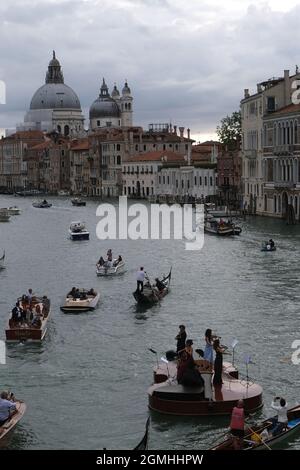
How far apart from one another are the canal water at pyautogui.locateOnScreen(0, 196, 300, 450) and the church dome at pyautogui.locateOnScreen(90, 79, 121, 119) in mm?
89489

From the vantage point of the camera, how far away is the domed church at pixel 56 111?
471 ft

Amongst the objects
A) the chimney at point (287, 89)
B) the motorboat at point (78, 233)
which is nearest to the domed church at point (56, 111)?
the chimney at point (287, 89)

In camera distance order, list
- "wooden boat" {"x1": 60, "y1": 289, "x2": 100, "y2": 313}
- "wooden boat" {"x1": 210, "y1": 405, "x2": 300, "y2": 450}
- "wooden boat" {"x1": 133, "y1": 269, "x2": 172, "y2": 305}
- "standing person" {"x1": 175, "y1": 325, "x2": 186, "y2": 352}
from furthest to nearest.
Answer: "wooden boat" {"x1": 133, "y1": 269, "x2": 172, "y2": 305}
"wooden boat" {"x1": 60, "y1": 289, "x2": 100, "y2": 313}
"standing person" {"x1": 175, "y1": 325, "x2": 186, "y2": 352}
"wooden boat" {"x1": 210, "y1": 405, "x2": 300, "y2": 450}

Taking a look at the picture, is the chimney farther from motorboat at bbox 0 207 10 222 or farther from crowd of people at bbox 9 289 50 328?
crowd of people at bbox 9 289 50 328

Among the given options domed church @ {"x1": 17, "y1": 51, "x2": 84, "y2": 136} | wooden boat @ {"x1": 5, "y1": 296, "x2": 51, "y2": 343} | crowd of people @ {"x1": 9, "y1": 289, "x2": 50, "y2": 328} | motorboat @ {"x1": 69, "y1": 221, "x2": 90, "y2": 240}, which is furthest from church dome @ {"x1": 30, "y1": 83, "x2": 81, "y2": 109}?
wooden boat @ {"x1": 5, "y1": 296, "x2": 51, "y2": 343}

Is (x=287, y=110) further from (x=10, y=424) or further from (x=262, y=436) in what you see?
(x=262, y=436)

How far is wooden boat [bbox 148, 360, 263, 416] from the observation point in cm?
1466

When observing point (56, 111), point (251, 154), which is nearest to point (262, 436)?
point (251, 154)

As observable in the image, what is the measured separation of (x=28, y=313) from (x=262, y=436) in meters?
8.91

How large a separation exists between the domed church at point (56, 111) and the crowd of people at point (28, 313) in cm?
12000

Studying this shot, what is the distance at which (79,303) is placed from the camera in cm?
2383

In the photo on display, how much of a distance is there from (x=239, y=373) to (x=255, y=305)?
695 centimetres

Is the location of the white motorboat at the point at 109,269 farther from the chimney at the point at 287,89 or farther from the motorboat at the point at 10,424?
the chimney at the point at 287,89
